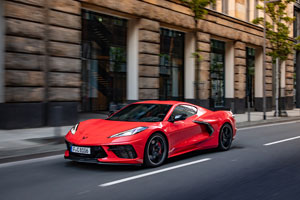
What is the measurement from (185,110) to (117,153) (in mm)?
2185

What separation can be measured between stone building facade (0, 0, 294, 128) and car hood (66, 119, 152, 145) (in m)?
3.47

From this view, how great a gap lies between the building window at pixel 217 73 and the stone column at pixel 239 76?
31.1 inches

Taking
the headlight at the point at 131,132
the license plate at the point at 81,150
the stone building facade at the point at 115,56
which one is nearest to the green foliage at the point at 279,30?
the stone building facade at the point at 115,56

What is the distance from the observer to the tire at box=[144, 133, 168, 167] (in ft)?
20.4

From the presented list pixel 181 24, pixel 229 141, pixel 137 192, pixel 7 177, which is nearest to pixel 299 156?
pixel 229 141

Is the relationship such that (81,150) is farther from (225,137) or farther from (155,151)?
(225,137)

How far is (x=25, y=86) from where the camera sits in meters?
12.3

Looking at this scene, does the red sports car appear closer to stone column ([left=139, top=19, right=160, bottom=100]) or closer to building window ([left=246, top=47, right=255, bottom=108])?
stone column ([left=139, top=19, right=160, bottom=100])

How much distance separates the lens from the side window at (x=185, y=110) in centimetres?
729

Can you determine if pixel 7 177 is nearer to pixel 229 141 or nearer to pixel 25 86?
pixel 229 141

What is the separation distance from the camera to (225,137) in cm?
853

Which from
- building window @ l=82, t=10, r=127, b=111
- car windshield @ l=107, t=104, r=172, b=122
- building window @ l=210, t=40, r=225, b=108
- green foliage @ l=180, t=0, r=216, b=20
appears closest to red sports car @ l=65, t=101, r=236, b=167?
car windshield @ l=107, t=104, r=172, b=122

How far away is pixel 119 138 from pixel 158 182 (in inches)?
39.9

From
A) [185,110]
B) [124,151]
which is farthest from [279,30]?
[124,151]
